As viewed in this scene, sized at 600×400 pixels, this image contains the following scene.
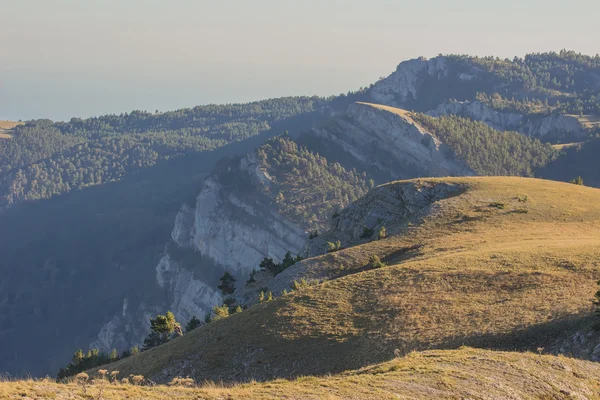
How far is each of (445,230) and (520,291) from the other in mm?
23957

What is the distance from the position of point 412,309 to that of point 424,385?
1469cm

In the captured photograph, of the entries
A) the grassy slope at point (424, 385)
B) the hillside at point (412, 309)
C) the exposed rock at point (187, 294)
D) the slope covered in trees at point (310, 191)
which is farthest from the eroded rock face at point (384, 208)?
the slope covered in trees at point (310, 191)

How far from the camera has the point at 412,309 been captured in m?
36.9

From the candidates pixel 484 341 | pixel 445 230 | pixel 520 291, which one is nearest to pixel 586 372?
pixel 484 341

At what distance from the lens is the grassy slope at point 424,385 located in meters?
20.5

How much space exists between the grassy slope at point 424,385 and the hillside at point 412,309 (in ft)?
12.7

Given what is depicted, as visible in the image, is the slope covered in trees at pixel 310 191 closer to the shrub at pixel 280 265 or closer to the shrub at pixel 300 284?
the shrub at pixel 280 265

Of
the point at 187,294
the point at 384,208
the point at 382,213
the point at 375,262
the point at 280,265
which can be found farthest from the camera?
the point at 187,294

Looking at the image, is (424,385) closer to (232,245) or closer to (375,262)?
(375,262)

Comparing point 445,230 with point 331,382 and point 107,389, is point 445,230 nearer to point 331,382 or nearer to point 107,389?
point 331,382

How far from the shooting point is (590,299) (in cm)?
3362

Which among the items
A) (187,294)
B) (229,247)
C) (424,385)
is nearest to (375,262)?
(424,385)

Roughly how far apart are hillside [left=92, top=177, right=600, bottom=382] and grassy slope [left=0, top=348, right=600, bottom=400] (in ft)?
12.7

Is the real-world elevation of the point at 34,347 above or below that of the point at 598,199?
below
